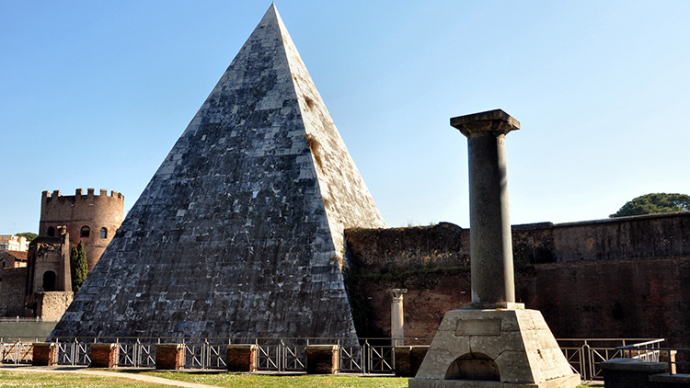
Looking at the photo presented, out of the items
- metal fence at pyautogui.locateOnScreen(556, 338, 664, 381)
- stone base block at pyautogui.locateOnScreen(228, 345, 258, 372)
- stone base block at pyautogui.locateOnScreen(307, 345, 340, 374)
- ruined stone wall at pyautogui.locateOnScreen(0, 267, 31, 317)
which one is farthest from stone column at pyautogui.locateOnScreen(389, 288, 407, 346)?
ruined stone wall at pyautogui.locateOnScreen(0, 267, 31, 317)

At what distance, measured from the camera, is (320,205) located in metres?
17.9

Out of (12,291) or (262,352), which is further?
(12,291)

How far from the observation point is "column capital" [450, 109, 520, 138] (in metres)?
8.46

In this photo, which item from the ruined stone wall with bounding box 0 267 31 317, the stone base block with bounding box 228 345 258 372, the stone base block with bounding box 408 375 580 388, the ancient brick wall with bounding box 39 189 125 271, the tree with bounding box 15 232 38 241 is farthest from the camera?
the tree with bounding box 15 232 38 241

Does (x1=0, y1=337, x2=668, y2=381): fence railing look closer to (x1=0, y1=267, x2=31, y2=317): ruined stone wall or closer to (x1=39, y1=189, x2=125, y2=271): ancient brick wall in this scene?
(x1=0, y1=267, x2=31, y2=317): ruined stone wall

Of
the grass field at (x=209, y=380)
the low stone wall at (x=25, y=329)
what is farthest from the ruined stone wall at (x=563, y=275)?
the low stone wall at (x=25, y=329)

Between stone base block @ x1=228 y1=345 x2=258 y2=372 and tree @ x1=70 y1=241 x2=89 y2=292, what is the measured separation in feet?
126

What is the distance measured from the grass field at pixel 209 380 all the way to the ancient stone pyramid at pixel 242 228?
3.43 m

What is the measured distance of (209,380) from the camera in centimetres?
1205

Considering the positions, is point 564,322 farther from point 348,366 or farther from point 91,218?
point 91,218

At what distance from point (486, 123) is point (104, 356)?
37.4ft

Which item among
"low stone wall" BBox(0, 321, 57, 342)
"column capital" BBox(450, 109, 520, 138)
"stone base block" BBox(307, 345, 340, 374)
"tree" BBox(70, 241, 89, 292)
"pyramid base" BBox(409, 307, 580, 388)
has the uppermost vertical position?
"column capital" BBox(450, 109, 520, 138)

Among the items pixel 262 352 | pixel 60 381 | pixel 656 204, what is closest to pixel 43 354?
pixel 60 381

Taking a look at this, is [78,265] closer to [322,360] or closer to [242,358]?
[242,358]
